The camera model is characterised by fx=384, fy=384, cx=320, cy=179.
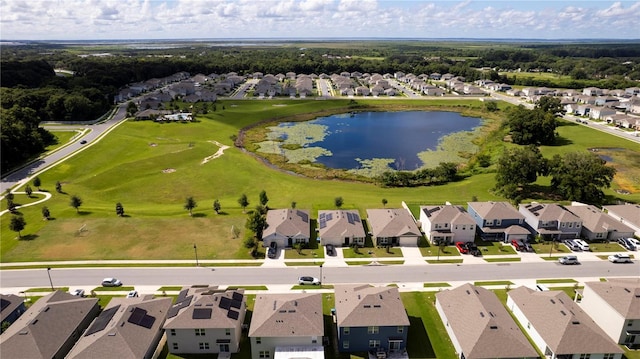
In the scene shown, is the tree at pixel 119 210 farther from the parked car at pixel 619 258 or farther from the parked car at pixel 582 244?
the parked car at pixel 619 258

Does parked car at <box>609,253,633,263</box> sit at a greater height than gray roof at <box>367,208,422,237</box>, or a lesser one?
lesser

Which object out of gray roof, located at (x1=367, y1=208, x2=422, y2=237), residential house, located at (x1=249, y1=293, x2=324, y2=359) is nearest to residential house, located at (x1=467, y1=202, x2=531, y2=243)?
gray roof, located at (x1=367, y1=208, x2=422, y2=237)

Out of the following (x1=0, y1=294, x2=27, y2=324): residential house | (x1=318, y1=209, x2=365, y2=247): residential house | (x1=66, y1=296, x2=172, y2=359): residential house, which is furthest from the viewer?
(x1=318, y1=209, x2=365, y2=247): residential house

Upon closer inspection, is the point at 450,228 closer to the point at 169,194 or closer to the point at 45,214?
the point at 169,194

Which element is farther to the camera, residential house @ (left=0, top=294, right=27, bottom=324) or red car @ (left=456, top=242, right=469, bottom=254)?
red car @ (left=456, top=242, right=469, bottom=254)

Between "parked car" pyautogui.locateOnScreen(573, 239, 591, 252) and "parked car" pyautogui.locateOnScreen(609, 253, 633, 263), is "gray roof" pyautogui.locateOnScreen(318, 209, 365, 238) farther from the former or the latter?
"parked car" pyautogui.locateOnScreen(609, 253, 633, 263)

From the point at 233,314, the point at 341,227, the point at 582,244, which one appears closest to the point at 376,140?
the point at 341,227
